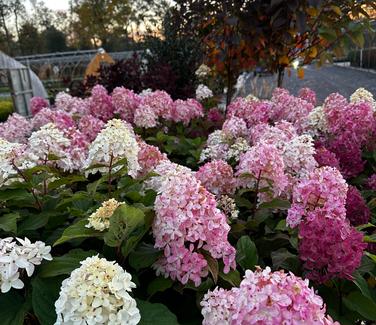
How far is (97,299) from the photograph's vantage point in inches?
35.0

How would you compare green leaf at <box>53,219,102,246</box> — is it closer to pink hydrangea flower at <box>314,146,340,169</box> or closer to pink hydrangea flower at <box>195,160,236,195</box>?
pink hydrangea flower at <box>195,160,236,195</box>

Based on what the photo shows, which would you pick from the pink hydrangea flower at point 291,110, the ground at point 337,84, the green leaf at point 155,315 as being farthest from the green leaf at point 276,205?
the ground at point 337,84

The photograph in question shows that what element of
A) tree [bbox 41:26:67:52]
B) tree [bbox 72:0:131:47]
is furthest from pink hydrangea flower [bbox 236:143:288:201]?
tree [bbox 41:26:67:52]

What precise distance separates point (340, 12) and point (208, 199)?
3.45m

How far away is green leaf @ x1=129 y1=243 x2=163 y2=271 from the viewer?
1.26m

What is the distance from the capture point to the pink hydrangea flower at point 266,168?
170 centimetres

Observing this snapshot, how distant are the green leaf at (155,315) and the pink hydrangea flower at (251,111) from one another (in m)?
2.00

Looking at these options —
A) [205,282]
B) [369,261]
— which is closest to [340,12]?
[369,261]

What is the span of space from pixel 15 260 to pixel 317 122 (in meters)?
2.24

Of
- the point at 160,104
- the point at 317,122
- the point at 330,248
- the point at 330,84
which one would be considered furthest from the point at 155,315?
the point at 330,84

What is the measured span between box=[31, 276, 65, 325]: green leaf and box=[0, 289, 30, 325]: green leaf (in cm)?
6

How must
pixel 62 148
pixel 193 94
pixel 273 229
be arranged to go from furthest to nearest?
pixel 193 94 → pixel 62 148 → pixel 273 229

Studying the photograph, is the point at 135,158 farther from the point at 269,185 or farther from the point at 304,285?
the point at 304,285

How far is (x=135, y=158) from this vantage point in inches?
73.1
